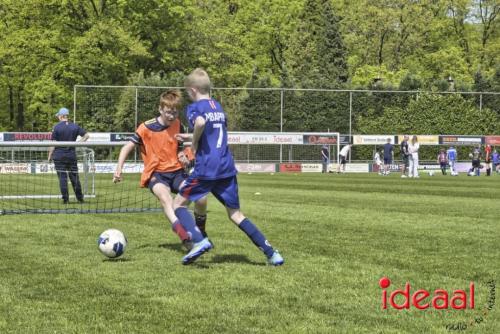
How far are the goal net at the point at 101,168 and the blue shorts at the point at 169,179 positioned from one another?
471 centimetres

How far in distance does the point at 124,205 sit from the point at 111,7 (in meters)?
37.1

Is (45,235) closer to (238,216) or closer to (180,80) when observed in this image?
(238,216)

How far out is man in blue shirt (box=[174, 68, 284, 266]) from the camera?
7.24 m

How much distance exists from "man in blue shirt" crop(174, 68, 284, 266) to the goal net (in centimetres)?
619

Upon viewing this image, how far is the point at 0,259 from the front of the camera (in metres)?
7.88

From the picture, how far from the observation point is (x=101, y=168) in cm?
2989

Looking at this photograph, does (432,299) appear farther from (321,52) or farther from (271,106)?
(321,52)

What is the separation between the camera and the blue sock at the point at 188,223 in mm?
7452

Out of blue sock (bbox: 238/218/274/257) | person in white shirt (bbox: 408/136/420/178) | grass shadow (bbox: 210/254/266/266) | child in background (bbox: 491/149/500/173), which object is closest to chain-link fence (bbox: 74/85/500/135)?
child in background (bbox: 491/149/500/173)

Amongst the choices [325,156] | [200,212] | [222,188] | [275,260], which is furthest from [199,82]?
[325,156]

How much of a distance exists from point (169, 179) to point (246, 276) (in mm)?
2346

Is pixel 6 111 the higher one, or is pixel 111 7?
pixel 111 7

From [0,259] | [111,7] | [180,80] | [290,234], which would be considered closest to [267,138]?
[180,80]

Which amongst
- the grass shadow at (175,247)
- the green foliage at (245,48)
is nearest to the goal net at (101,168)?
the green foliage at (245,48)
